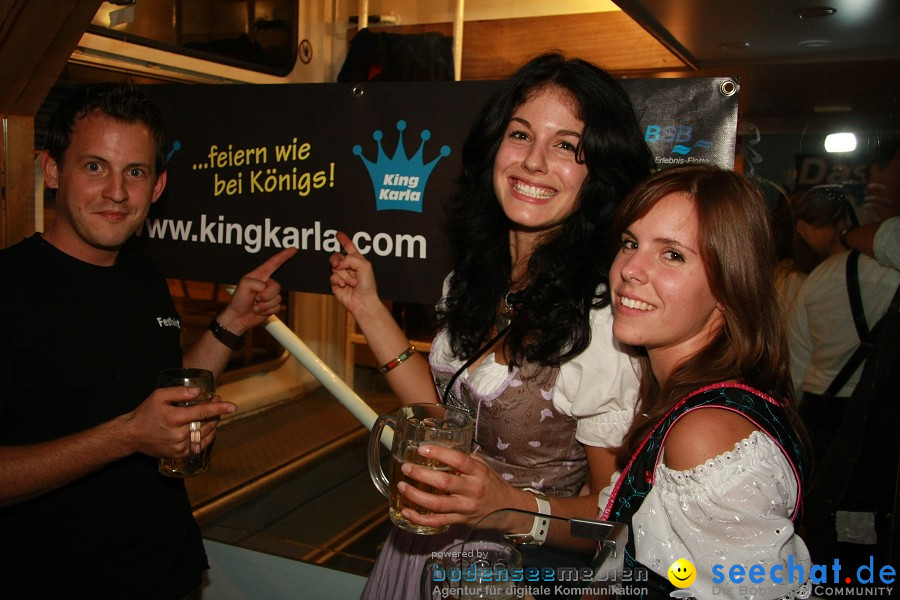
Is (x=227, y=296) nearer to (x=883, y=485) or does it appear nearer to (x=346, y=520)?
(x=346, y=520)

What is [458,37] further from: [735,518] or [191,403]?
[735,518]

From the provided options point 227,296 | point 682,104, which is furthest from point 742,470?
point 227,296

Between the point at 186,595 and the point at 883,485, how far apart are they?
1800 millimetres

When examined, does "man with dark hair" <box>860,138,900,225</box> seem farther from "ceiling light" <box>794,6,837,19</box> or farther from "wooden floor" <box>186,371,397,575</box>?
"wooden floor" <box>186,371,397,575</box>

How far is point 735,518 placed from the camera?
1.06 metres

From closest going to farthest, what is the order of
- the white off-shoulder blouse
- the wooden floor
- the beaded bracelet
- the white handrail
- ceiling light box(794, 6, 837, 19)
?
the white off-shoulder blouse < ceiling light box(794, 6, 837, 19) < the beaded bracelet < the white handrail < the wooden floor

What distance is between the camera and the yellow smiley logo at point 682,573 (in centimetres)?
107

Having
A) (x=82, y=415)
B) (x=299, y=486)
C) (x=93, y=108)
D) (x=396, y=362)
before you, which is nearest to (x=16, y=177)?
(x=93, y=108)

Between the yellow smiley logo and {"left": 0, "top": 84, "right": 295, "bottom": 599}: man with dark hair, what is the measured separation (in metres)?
0.89

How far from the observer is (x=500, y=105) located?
1.67m

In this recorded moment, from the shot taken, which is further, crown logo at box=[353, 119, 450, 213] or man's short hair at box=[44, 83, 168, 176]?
crown logo at box=[353, 119, 450, 213]

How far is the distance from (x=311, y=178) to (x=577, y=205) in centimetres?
81

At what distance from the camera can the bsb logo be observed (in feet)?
5.26

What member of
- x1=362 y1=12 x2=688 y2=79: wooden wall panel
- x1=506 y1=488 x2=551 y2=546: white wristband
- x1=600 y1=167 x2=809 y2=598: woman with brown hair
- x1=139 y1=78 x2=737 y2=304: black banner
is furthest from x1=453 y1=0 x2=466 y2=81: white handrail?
x1=506 y1=488 x2=551 y2=546: white wristband
